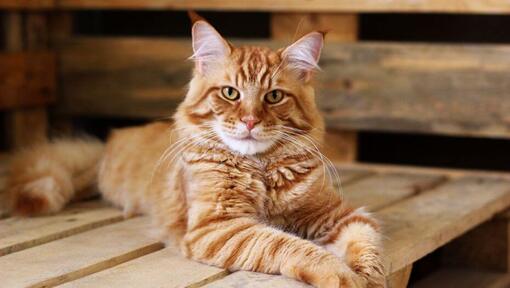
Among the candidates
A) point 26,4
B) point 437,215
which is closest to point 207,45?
point 437,215

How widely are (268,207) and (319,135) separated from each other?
0.23 metres

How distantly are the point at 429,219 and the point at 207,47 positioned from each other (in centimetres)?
84

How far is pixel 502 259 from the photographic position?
3006 mm

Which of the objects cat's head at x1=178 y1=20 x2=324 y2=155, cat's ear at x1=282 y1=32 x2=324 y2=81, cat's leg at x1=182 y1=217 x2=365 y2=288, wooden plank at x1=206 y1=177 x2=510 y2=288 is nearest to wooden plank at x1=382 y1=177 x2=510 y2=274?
wooden plank at x1=206 y1=177 x2=510 y2=288

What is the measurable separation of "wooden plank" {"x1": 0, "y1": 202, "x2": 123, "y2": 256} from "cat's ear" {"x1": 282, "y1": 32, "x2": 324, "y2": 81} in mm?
740

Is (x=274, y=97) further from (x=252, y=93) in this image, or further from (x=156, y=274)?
(x=156, y=274)

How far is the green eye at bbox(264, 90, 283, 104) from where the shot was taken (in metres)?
2.20

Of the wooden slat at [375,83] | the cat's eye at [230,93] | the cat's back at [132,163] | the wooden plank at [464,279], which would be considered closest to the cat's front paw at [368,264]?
the cat's eye at [230,93]

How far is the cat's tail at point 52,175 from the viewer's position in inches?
102

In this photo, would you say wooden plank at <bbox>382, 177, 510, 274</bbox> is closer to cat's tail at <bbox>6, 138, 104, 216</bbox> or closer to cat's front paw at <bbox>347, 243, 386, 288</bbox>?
cat's front paw at <bbox>347, 243, 386, 288</bbox>

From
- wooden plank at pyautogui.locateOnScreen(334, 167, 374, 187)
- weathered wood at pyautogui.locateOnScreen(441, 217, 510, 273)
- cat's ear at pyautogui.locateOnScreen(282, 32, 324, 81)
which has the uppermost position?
cat's ear at pyautogui.locateOnScreen(282, 32, 324, 81)

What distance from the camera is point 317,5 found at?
3.29 meters

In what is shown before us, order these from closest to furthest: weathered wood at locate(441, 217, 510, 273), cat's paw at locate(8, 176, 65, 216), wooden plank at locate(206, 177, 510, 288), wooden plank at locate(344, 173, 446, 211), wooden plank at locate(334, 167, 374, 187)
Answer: wooden plank at locate(206, 177, 510, 288)
cat's paw at locate(8, 176, 65, 216)
wooden plank at locate(344, 173, 446, 211)
weathered wood at locate(441, 217, 510, 273)
wooden plank at locate(334, 167, 374, 187)

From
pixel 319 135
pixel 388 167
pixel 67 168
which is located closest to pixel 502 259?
pixel 388 167
